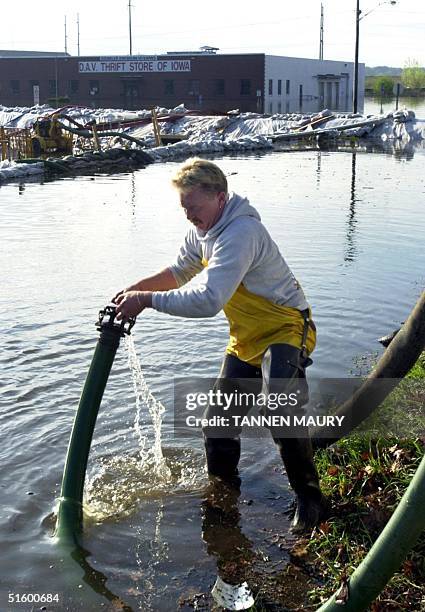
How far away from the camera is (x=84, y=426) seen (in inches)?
189

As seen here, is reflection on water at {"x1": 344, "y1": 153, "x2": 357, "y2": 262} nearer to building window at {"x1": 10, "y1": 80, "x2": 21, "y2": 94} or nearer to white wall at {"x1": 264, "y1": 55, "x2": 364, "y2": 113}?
white wall at {"x1": 264, "y1": 55, "x2": 364, "y2": 113}

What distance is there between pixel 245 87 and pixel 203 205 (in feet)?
229

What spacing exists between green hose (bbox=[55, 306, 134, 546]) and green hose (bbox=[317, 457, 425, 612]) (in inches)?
75.4

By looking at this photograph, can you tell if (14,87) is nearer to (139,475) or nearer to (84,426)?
(139,475)

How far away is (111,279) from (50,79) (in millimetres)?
74485

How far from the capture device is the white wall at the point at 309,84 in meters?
73.2

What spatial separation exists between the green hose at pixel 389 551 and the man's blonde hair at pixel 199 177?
204 cm

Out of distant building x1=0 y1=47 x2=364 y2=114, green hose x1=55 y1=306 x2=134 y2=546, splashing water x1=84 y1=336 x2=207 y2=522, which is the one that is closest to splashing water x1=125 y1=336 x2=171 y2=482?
splashing water x1=84 y1=336 x2=207 y2=522

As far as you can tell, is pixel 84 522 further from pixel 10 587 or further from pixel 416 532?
pixel 416 532

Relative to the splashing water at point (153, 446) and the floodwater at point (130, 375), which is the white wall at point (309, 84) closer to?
the floodwater at point (130, 375)

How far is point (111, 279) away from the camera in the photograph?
39.2 feet

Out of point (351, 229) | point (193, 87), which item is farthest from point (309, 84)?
point (351, 229)

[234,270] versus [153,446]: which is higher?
[234,270]

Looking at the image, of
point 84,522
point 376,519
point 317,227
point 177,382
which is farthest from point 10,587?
point 317,227
